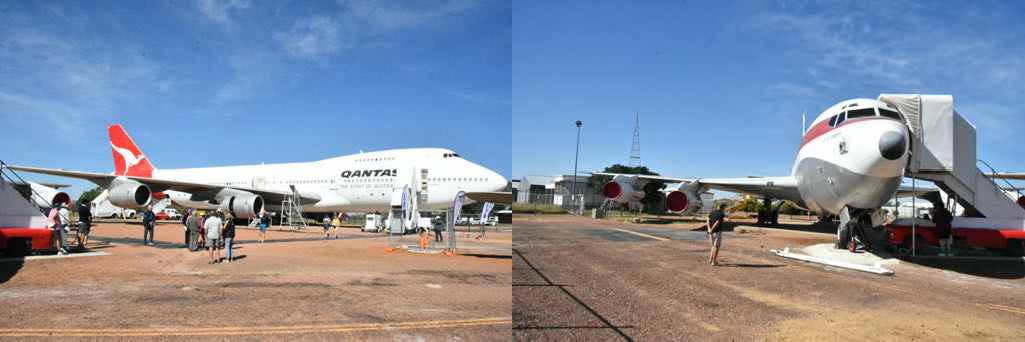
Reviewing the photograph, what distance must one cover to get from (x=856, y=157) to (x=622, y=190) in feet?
46.2

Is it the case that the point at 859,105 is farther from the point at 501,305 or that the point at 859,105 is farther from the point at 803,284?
the point at 501,305

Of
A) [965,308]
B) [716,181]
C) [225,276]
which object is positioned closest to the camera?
[965,308]

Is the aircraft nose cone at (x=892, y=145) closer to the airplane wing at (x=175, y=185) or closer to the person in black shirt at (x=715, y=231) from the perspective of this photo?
the person in black shirt at (x=715, y=231)

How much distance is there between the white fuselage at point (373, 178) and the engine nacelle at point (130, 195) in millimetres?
7440

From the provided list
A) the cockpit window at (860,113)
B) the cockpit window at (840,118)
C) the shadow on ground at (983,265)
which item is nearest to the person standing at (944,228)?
the shadow on ground at (983,265)

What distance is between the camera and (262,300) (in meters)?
6.83

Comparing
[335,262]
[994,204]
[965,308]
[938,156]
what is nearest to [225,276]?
[335,262]

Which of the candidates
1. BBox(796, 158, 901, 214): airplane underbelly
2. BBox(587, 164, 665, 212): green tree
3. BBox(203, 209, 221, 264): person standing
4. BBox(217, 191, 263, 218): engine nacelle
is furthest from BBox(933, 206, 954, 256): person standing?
BBox(587, 164, 665, 212): green tree

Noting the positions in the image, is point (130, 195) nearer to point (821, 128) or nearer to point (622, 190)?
point (622, 190)

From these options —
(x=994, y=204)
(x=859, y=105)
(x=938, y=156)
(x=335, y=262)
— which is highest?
(x=859, y=105)

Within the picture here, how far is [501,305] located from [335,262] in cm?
590

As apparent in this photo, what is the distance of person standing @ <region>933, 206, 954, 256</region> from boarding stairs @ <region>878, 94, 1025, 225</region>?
0.52m

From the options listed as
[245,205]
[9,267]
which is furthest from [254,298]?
[245,205]

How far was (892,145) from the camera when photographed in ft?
30.9
